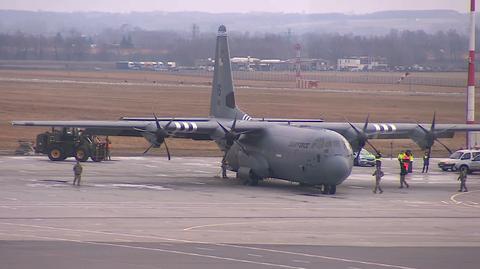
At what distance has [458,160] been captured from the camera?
5625 centimetres

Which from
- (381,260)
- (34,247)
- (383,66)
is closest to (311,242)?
(381,260)

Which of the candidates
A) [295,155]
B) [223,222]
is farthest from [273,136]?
[223,222]

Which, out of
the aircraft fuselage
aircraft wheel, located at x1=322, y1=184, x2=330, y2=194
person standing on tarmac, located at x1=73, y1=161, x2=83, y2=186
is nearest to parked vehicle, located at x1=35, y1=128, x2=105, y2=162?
the aircraft fuselage

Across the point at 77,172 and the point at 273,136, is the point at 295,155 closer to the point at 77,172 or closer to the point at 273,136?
the point at 273,136

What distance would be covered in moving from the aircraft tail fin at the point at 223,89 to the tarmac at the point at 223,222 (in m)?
3.34

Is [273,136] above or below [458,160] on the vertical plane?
above

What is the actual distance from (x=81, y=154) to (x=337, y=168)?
69.2ft

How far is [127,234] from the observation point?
97.3 ft

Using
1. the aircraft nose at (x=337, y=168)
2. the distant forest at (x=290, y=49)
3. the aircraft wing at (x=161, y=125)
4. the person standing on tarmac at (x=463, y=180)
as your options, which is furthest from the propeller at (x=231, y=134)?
the distant forest at (x=290, y=49)

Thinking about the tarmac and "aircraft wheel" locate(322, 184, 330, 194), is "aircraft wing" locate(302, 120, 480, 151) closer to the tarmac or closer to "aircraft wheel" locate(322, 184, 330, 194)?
the tarmac

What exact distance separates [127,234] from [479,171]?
30906 millimetres

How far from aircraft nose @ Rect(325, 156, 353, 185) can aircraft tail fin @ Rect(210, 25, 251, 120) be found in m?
9.59

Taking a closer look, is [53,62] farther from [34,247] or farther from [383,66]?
[34,247]

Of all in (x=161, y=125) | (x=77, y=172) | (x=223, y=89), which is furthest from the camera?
(x=223, y=89)
